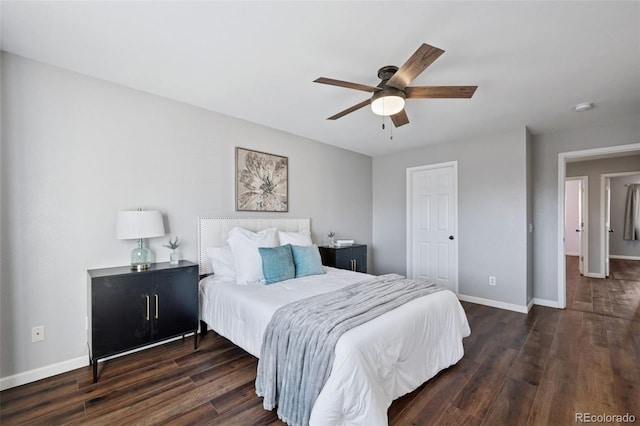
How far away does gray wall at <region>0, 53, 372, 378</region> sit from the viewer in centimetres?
216

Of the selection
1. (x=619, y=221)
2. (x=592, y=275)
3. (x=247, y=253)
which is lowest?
(x=592, y=275)

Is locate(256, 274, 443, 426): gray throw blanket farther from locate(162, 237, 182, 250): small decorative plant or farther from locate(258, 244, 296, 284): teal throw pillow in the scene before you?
locate(162, 237, 182, 250): small decorative plant

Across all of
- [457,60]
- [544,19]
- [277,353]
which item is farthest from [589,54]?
[277,353]

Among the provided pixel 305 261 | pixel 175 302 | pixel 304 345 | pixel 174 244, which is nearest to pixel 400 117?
pixel 305 261

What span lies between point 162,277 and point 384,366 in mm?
1971

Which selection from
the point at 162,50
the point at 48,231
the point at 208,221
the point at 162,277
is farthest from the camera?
the point at 208,221

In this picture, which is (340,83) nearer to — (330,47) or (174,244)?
(330,47)

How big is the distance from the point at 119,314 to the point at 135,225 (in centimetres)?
73

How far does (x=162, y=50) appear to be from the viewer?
6.95 feet

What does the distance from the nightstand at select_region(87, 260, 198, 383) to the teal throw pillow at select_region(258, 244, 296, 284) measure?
25.8 inches

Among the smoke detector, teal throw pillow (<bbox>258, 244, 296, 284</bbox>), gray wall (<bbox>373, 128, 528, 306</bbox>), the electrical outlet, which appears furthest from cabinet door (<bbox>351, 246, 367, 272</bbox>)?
the electrical outlet

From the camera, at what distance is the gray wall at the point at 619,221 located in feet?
23.8

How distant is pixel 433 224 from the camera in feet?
15.5

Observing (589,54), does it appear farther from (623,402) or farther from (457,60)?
(623,402)
